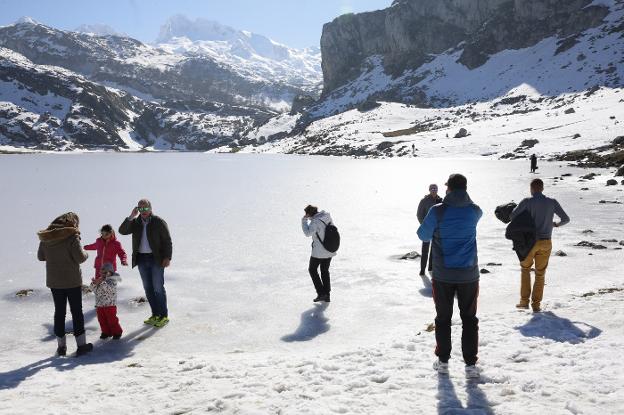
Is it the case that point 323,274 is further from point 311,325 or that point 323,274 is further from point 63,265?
point 63,265

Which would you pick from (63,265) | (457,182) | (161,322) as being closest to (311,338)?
(161,322)

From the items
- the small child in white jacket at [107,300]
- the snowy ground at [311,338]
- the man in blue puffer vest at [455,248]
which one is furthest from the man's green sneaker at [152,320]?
the man in blue puffer vest at [455,248]

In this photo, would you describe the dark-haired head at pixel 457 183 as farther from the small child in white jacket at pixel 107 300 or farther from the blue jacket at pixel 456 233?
the small child in white jacket at pixel 107 300

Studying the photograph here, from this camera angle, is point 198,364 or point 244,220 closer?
point 198,364

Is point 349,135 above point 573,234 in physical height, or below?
above

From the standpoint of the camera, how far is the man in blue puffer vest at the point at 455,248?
20.3 ft

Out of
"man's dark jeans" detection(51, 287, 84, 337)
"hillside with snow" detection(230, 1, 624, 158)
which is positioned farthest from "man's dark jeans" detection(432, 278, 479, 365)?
"hillside with snow" detection(230, 1, 624, 158)

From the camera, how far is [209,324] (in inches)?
380

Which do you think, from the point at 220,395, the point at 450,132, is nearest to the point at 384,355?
the point at 220,395

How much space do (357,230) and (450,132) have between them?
293ft

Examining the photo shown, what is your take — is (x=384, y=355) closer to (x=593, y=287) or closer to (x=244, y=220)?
(x=593, y=287)

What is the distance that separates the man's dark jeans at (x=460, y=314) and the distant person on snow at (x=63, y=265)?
5.79m

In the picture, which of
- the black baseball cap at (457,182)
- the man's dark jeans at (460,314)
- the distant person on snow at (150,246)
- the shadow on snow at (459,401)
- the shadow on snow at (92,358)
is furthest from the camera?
the distant person on snow at (150,246)

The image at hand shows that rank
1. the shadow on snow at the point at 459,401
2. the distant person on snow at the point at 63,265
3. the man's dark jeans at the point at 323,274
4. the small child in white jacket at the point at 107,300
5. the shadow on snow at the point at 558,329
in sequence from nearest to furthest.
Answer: the shadow on snow at the point at 459,401 < the shadow on snow at the point at 558,329 < the distant person on snow at the point at 63,265 < the small child in white jacket at the point at 107,300 < the man's dark jeans at the point at 323,274
